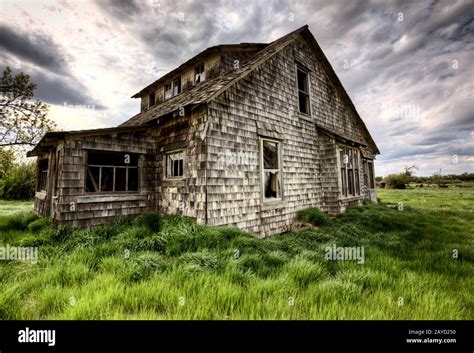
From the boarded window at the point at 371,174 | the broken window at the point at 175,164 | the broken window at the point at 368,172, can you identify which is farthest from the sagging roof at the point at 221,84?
the boarded window at the point at 371,174

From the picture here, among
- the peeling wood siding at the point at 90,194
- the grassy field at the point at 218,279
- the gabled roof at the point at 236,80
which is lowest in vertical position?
the grassy field at the point at 218,279

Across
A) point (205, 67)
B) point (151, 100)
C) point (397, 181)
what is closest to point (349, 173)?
point (205, 67)

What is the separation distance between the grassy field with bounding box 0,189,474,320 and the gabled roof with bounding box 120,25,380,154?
373 cm

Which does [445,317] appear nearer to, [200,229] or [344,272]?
[344,272]

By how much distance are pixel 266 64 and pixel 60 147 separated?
7.04 m

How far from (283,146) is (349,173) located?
531 cm

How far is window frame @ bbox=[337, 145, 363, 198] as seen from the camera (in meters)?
10.1

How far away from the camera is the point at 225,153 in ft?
20.2

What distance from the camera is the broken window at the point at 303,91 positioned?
9791mm

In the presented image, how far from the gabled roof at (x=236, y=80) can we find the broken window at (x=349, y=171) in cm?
365

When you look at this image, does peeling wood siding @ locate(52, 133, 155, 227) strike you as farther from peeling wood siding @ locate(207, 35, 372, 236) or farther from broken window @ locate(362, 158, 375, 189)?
broken window @ locate(362, 158, 375, 189)

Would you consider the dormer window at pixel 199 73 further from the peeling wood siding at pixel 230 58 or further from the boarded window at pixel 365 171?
the boarded window at pixel 365 171

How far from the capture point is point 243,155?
21.6 ft
